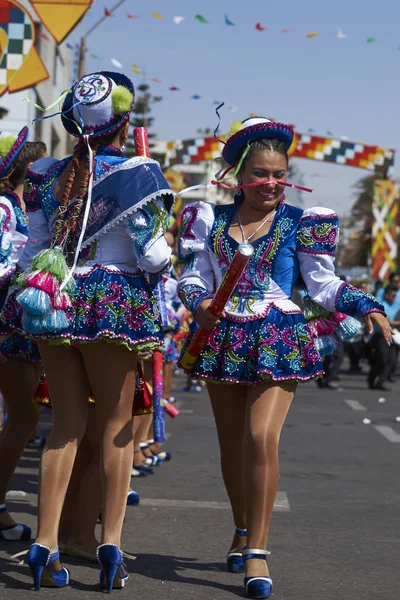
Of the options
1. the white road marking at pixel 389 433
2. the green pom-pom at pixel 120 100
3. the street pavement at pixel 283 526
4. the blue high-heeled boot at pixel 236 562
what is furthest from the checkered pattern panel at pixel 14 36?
the blue high-heeled boot at pixel 236 562

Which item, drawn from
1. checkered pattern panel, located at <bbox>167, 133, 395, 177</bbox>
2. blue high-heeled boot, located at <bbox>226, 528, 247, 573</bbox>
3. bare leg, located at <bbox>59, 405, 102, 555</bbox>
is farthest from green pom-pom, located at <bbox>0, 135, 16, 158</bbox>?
checkered pattern panel, located at <bbox>167, 133, 395, 177</bbox>

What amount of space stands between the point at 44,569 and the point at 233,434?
3.22 ft

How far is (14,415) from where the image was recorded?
5.43m

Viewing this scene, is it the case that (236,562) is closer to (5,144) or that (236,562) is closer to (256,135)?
(256,135)

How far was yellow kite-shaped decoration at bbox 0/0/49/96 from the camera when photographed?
9.90 metres

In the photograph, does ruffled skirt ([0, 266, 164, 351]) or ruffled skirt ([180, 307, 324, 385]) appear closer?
ruffled skirt ([0, 266, 164, 351])

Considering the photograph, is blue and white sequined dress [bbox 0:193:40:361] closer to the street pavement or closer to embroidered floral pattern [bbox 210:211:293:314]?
the street pavement

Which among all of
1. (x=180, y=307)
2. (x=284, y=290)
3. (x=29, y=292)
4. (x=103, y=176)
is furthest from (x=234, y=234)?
(x=180, y=307)

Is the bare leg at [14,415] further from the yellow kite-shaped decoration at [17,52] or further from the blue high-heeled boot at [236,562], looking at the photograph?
the yellow kite-shaped decoration at [17,52]

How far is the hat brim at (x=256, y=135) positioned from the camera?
4766 mm

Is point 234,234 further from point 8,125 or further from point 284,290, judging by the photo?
point 8,125

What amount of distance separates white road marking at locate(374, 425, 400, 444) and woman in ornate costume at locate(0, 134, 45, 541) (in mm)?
5576

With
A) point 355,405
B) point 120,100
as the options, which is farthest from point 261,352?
point 355,405

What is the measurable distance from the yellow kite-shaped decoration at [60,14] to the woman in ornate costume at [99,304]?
15.2 feet
